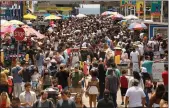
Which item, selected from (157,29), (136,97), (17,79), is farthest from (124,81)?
(157,29)

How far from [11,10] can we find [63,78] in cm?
2628

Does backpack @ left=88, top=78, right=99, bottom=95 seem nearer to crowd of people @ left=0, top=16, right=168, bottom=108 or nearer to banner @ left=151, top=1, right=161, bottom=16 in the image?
crowd of people @ left=0, top=16, right=168, bottom=108

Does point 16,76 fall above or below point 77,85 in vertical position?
above

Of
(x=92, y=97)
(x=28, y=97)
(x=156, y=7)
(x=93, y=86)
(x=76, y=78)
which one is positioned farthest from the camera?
(x=156, y=7)

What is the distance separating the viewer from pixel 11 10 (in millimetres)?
39531

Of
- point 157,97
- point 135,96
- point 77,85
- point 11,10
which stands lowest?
point 77,85

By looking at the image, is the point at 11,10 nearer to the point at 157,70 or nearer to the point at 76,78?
the point at 157,70

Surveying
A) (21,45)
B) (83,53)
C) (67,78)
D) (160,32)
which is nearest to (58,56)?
(83,53)

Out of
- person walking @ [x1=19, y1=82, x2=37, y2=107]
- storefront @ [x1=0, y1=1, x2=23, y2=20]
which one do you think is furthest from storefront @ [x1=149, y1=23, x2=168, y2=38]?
person walking @ [x1=19, y1=82, x2=37, y2=107]

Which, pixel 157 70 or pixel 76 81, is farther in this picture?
pixel 157 70

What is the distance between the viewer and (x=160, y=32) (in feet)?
107

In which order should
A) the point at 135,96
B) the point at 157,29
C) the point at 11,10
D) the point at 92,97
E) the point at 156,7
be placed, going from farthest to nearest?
the point at 156,7, the point at 11,10, the point at 157,29, the point at 92,97, the point at 135,96

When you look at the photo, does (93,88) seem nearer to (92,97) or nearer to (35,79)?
(92,97)

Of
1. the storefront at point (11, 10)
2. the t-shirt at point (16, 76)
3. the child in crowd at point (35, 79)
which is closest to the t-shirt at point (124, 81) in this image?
the child in crowd at point (35, 79)
